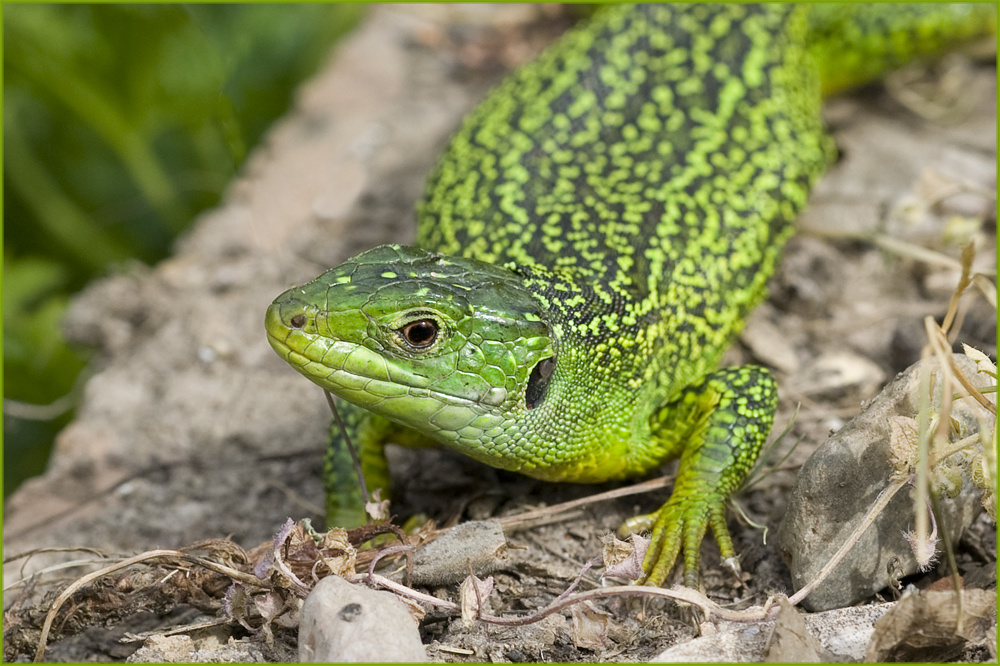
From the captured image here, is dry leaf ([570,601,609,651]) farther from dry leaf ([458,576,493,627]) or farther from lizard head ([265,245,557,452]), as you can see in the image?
lizard head ([265,245,557,452])

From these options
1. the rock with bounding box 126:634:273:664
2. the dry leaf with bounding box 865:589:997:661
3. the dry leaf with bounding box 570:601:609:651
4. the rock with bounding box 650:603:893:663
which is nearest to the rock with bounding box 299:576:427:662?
the rock with bounding box 126:634:273:664

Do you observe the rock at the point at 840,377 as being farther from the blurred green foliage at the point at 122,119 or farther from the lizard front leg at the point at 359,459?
the blurred green foliage at the point at 122,119

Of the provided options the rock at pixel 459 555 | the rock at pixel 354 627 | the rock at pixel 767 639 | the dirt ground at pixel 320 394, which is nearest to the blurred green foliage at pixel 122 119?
the dirt ground at pixel 320 394

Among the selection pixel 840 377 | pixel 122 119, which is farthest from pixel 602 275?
pixel 122 119

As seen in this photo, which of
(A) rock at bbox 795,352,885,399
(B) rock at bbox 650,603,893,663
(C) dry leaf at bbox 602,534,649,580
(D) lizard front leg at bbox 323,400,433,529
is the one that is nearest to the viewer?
(B) rock at bbox 650,603,893,663

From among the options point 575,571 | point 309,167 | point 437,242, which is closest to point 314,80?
point 309,167
